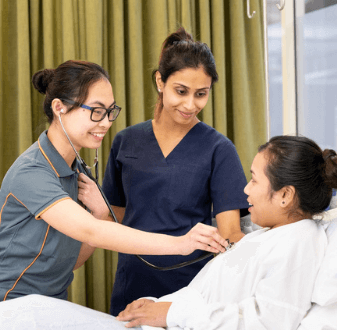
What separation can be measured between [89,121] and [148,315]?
0.61 m

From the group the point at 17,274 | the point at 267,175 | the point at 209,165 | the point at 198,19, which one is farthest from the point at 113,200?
the point at 198,19

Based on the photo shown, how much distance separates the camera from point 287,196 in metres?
1.29

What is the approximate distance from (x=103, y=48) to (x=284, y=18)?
1031mm

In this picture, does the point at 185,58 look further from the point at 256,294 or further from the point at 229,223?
the point at 256,294

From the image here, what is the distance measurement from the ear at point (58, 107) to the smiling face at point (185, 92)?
1.31 feet

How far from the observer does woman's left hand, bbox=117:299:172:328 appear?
3.94ft

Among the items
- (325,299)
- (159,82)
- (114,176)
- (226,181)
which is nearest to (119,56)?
(159,82)

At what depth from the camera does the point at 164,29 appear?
7.76 ft

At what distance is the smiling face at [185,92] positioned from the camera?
154 centimetres

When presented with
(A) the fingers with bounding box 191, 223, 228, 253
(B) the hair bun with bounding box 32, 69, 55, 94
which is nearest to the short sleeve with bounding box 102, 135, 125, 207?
(B) the hair bun with bounding box 32, 69, 55, 94

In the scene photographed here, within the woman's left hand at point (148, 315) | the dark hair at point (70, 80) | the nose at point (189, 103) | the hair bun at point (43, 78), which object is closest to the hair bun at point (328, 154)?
the nose at point (189, 103)

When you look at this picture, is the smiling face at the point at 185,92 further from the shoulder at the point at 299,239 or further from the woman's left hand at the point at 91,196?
the shoulder at the point at 299,239

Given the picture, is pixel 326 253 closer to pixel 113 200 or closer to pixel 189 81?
pixel 189 81

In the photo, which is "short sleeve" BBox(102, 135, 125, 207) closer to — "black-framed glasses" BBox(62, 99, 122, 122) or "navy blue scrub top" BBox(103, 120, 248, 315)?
"navy blue scrub top" BBox(103, 120, 248, 315)
